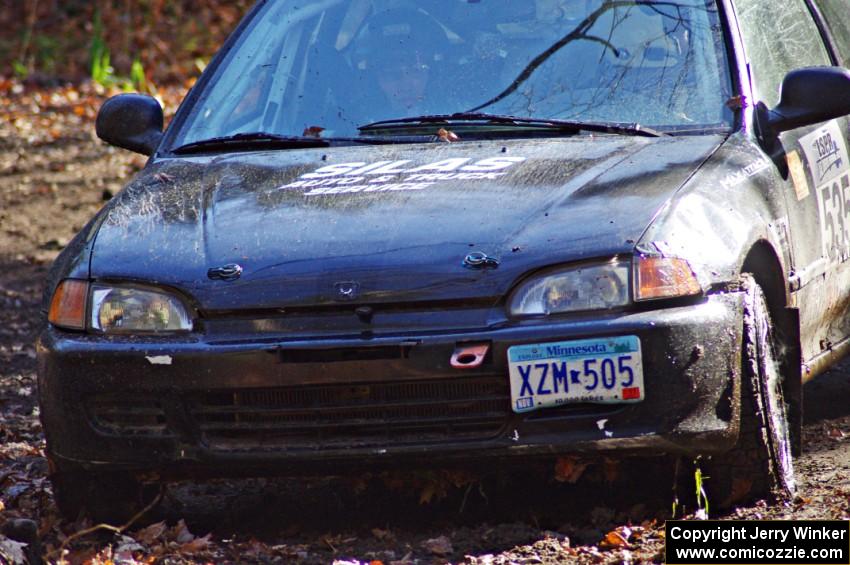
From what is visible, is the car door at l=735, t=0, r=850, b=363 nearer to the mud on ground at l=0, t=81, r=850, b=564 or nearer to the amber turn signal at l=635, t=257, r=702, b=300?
the mud on ground at l=0, t=81, r=850, b=564

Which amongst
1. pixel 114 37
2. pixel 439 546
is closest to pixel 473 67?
pixel 439 546

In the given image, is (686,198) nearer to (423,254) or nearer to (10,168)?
(423,254)

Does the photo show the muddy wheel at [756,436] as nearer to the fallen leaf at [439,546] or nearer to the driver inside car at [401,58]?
the fallen leaf at [439,546]

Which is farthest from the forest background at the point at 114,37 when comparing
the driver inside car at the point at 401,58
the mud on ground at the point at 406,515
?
the mud on ground at the point at 406,515

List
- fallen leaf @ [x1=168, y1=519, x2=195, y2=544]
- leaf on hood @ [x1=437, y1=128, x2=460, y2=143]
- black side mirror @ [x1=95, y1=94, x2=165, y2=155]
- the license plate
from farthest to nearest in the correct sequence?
black side mirror @ [x1=95, y1=94, x2=165, y2=155] → leaf on hood @ [x1=437, y1=128, x2=460, y2=143] → fallen leaf @ [x1=168, y1=519, x2=195, y2=544] → the license plate

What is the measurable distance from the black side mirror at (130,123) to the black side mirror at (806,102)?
207 cm

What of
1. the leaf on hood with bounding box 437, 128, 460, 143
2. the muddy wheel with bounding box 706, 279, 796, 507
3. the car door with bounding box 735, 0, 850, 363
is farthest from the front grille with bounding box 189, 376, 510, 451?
the car door with bounding box 735, 0, 850, 363

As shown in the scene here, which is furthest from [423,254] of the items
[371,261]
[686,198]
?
[686,198]

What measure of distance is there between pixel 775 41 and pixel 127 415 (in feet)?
8.66

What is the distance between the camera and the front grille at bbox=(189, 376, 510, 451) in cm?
388

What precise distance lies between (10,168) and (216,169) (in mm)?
Result: 6970

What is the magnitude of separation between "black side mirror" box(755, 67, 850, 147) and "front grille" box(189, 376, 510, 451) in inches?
56.3

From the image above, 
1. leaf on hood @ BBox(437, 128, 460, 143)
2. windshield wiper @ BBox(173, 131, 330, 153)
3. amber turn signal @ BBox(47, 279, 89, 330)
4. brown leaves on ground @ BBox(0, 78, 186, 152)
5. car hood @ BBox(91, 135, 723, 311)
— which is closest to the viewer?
car hood @ BBox(91, 135, 723, 311)

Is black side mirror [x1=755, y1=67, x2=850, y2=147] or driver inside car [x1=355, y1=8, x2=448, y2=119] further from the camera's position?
driver inside car [x1=355, y1=8, x2=448, y2=119]
